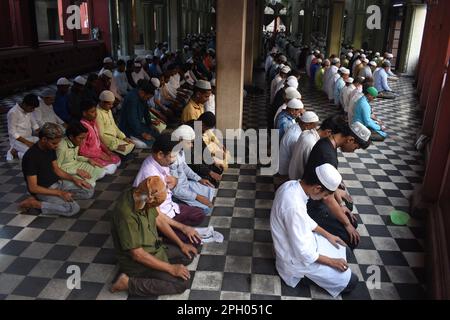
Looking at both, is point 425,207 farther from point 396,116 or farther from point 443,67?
point 396,116

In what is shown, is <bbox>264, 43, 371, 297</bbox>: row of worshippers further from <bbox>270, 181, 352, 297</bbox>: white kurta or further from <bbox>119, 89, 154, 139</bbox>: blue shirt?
<bbox>119, 89, 154, 139</bbox>: blue shirt

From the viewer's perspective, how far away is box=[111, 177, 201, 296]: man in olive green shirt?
11.6 feet

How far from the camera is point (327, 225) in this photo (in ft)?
15.4

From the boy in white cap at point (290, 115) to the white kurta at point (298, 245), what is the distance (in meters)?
2.81

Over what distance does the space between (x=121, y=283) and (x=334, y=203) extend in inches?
99.0

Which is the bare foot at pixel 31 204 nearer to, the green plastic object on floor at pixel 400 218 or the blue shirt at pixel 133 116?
the blue shirt at pixel 133 116

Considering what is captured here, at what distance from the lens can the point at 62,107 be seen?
8.45 m

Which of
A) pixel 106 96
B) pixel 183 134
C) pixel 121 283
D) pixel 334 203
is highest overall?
pixel 106 96

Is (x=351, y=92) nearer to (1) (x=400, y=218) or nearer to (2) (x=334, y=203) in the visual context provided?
(1) (x=400, y=218)

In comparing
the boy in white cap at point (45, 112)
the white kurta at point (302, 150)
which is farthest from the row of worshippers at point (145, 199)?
the boy in white cap at point (45, 112)

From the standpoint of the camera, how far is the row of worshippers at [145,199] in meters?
3.61

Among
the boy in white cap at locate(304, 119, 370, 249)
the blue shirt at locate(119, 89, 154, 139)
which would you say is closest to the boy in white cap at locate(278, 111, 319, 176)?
the boy in white cap at locate(304, 119, 370, 249)

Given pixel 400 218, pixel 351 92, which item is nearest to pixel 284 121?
pixel 400 218

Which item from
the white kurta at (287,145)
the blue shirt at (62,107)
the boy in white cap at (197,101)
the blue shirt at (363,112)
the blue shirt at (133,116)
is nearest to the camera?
the white kurta at (287,145)
